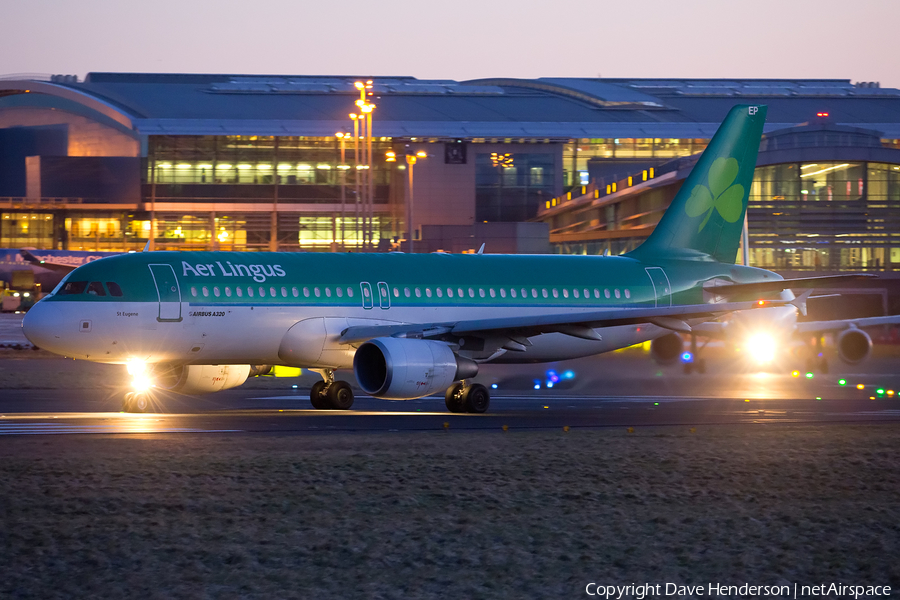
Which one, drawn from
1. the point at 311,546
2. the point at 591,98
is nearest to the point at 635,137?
the point at 591,98

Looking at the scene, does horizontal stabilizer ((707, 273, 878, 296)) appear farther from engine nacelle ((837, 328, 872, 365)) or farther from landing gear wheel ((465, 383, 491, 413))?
engine nacelle ((837, 328, 872, 365))

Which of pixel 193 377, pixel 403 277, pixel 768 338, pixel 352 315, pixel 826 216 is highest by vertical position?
pixel 826 216

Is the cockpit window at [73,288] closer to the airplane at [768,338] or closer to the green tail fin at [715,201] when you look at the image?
the green tail fin at [715,201]

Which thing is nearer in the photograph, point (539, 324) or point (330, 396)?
point (539, 324)

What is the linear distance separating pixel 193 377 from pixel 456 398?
241 inches

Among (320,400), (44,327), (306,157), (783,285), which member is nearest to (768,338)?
(783,285)

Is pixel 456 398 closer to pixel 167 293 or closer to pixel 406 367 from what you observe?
pixel 406 367

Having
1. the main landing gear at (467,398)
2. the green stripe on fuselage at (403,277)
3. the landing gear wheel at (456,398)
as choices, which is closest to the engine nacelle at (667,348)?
the green stripe on fuselage at (403,277)

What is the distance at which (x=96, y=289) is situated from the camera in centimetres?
2375

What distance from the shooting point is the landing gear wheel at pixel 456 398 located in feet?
82.7

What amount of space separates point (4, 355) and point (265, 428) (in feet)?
96.5

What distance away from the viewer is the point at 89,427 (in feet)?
66.3

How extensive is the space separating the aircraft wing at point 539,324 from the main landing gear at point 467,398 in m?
1.23

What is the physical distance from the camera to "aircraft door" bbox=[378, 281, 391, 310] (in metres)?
26.4
